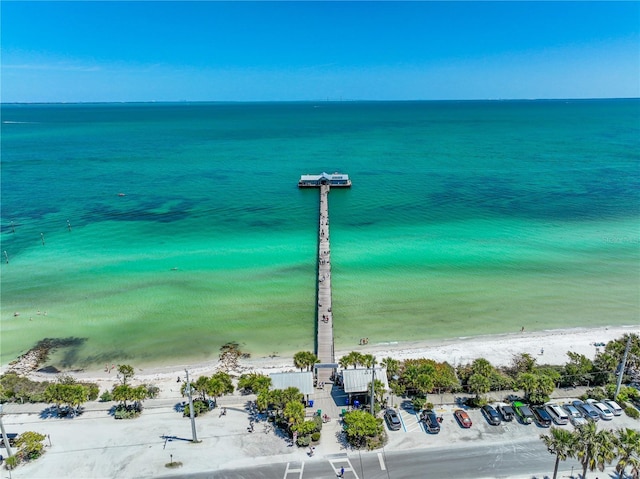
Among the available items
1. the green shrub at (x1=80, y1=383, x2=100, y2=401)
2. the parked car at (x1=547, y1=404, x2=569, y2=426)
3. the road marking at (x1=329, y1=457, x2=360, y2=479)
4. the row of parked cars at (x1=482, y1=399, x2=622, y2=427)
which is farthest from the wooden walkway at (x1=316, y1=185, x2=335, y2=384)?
the green shrub at (x1=80, y1=383, x2=100, y2=401)

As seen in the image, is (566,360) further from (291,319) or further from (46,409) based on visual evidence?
(46,409)

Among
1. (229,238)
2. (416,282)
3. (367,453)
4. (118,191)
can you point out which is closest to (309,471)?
(367,453)

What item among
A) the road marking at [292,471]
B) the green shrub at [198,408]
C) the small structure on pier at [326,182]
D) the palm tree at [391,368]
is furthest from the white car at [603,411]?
the small structure on pier at [326,182]

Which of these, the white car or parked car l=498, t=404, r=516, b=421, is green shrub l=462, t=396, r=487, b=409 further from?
the white car

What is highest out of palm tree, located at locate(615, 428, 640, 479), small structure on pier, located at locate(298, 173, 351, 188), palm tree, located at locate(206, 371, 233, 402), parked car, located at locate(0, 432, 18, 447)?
small structure on pier, located at locate(298, 173, 351, 188)

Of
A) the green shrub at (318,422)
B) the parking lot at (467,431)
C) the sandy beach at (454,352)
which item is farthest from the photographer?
the sandy beach at (454,352)

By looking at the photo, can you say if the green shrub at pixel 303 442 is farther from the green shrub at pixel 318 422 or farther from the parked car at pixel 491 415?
the parked car at pixel 491 415
